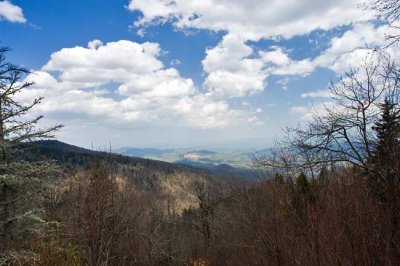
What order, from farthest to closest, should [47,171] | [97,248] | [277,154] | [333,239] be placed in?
[277,154]
[47,171]
[97,248]
[333,239]

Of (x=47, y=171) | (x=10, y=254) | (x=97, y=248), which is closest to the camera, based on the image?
(x=97, y=248)

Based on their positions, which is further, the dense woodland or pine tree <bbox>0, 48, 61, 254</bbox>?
pine tree <bbox>0, 48, 61, 254</bbox>

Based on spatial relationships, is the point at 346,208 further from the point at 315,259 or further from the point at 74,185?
the point at 74,185

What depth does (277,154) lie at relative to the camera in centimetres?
1584

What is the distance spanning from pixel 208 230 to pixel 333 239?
28.6 m

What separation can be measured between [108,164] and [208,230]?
72.6 feet

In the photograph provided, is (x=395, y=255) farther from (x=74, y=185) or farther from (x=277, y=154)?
(x=74, y=185)

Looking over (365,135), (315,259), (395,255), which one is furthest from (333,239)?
(365,135)

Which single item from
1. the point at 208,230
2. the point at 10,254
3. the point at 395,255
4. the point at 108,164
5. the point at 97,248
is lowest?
the point at 208,230

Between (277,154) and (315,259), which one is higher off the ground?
(277,154)

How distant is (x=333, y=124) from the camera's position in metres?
16.5

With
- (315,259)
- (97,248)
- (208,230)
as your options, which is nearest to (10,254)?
(97,248)

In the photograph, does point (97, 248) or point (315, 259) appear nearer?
point (315, 259)

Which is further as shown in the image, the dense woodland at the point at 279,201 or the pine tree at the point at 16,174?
the pine tree at the point at 16,174
